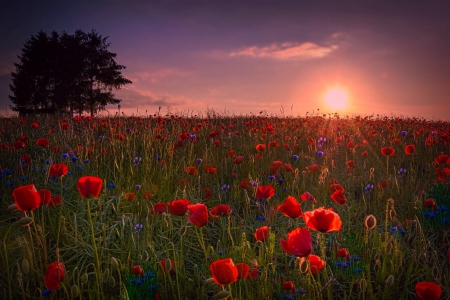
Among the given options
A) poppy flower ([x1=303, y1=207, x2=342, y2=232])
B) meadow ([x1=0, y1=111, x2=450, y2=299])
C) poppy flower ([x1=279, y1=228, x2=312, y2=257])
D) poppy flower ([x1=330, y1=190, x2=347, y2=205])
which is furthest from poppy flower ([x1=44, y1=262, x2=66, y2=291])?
poppy flower ([x1=330, y1=190, x2=347, y2=205])

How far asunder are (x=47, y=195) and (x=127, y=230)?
87 cm

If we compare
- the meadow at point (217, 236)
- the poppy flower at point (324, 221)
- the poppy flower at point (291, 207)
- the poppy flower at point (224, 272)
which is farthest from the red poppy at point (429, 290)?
the poppy flower at point (224, 272)

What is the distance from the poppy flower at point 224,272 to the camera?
48.4 inches

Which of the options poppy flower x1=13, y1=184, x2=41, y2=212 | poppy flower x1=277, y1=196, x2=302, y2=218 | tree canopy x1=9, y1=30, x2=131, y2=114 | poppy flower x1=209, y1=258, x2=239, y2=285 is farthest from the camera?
tree canopy x1=9, y1=30, x2=131, y2=114

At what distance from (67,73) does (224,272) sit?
32.9 m

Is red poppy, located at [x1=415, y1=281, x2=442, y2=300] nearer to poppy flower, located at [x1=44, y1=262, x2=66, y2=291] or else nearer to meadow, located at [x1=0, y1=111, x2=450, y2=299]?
meadow, located at [x1=0, y1=111, x2=450, y2=299]

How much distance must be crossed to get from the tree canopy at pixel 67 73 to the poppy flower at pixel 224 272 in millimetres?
32161

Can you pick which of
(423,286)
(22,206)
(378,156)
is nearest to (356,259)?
(423,286)

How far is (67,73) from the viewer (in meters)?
29.9

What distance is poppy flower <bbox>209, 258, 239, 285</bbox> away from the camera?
123 cm

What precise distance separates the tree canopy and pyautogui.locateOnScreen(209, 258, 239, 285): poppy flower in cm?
3216

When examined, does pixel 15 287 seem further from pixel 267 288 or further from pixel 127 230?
pixel 267 288

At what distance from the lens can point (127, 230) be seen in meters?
2.68

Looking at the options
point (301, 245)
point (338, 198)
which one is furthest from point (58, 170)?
point (338, 198)
